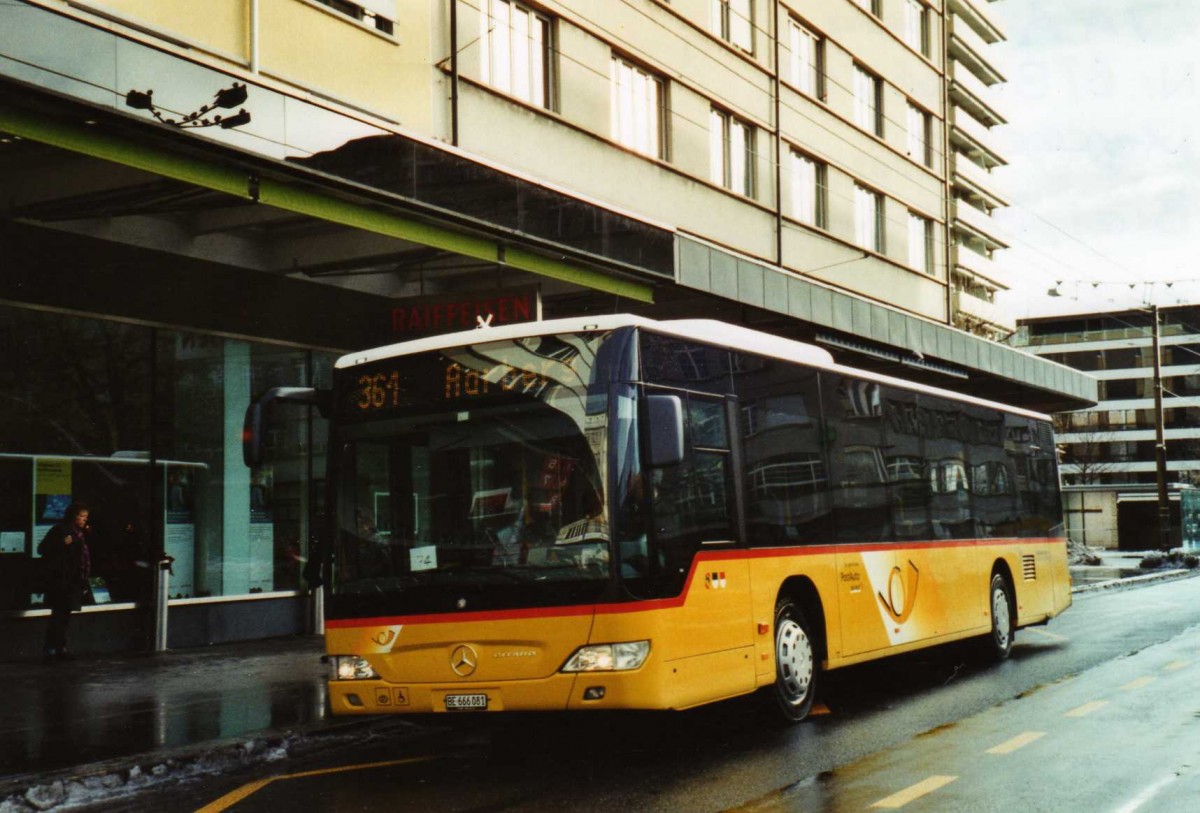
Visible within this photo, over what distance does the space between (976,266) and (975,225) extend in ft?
8.66

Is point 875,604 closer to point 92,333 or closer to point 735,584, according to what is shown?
point 735,584

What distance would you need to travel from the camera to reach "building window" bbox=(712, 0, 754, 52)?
84.4 ft

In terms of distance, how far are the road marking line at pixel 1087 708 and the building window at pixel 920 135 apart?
25.2m

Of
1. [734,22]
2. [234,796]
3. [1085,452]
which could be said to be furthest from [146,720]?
[1085,452]

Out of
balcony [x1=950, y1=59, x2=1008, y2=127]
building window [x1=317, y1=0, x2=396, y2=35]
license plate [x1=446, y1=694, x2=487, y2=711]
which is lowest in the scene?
license plate [x1=446, y1=694, x2=487, y2=711]

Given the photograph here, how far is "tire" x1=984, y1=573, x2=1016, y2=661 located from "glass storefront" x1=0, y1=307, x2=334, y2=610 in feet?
28.7

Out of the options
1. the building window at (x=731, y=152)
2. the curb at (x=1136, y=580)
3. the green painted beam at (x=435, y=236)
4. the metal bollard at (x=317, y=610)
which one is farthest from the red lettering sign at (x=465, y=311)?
the curb at (x=1136, y=580)

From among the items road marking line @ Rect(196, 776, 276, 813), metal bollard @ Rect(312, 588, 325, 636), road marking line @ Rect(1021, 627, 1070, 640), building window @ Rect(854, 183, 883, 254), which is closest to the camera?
road marking line @ Rect(196, 776, 276, 813)

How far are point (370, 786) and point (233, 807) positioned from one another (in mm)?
886

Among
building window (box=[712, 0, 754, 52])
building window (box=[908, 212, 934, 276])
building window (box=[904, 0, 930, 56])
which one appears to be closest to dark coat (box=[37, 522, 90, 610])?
building window (box=[712, 0, 754, 52])

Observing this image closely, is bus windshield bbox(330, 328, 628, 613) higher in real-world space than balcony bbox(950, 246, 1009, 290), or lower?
lower

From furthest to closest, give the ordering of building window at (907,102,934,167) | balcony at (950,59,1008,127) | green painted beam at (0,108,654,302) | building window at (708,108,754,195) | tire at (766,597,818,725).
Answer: balcony at (950,59,1008,127) < building window at (907,102,934,167) < building window at (708,108,754,195) < green painted beam at (0,108,654,302) < tire at (766,597,818,725)

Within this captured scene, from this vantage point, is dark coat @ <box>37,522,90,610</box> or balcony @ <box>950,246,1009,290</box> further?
balcony @ <box>950,246,1009,290</box>

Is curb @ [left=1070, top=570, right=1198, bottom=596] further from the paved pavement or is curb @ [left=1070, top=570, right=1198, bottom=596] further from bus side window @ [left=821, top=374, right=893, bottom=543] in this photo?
the paved pavement
